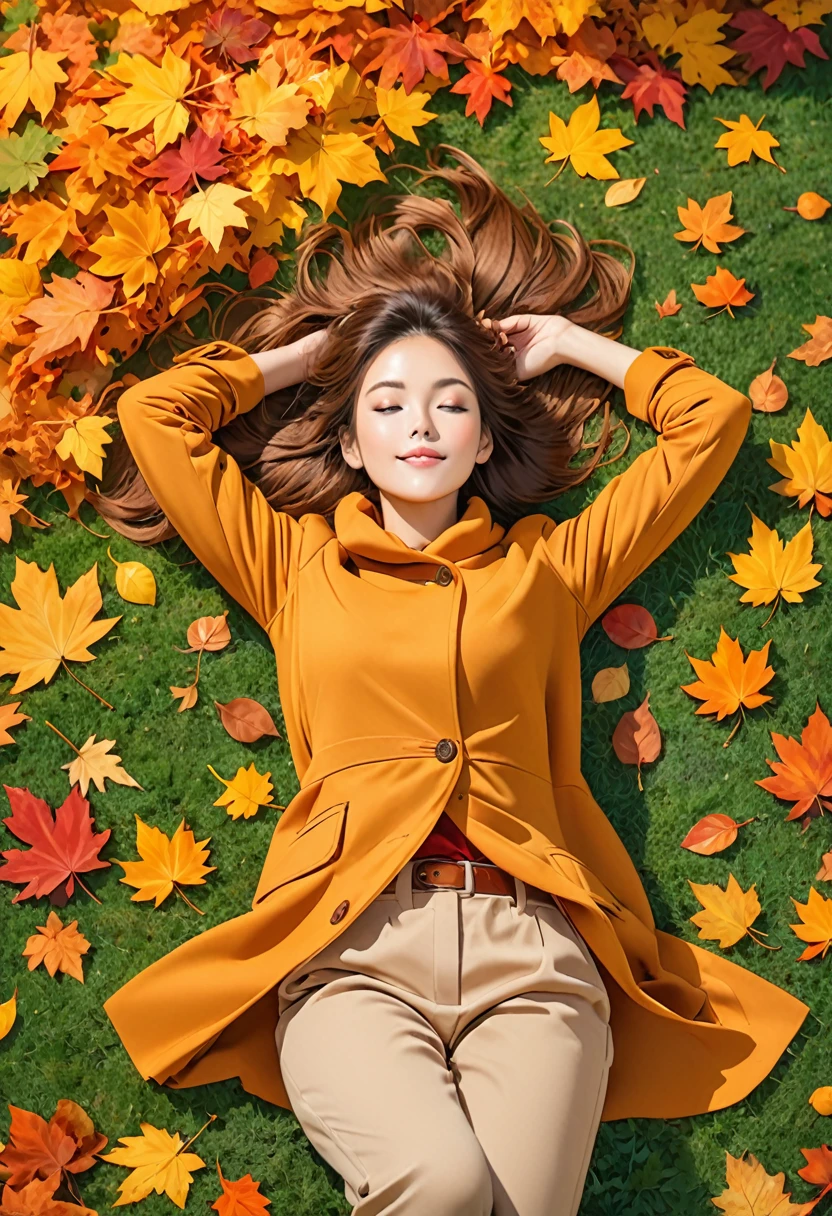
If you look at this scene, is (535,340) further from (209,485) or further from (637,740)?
(637,740)

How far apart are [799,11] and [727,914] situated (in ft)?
8.71

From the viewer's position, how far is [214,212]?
12.2 feet

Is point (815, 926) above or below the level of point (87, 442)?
below

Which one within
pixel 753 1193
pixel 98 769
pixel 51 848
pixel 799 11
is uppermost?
pixel 799 11

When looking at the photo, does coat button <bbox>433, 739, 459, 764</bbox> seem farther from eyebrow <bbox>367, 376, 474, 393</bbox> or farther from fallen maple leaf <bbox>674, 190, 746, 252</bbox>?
fallen maple leaf <bbox>674, 190, 746, 252</bbox>

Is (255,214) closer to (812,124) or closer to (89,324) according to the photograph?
(89,324)

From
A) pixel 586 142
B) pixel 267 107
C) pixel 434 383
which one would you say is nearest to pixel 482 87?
pixel 586 142

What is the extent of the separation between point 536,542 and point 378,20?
5.47 ft

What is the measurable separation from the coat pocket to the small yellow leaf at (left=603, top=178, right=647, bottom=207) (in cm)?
197

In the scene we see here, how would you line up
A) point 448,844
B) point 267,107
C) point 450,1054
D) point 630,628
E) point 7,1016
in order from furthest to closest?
point 267,107 → point 630,628 → point 7,1016 → point 448,844 → point 450,1054

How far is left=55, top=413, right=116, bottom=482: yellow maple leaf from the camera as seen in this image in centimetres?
369

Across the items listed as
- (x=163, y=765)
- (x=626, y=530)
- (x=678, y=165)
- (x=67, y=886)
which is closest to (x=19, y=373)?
(x=163, y=765)

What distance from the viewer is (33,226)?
3.79 meters

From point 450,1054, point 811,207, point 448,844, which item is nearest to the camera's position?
point 450,1054
